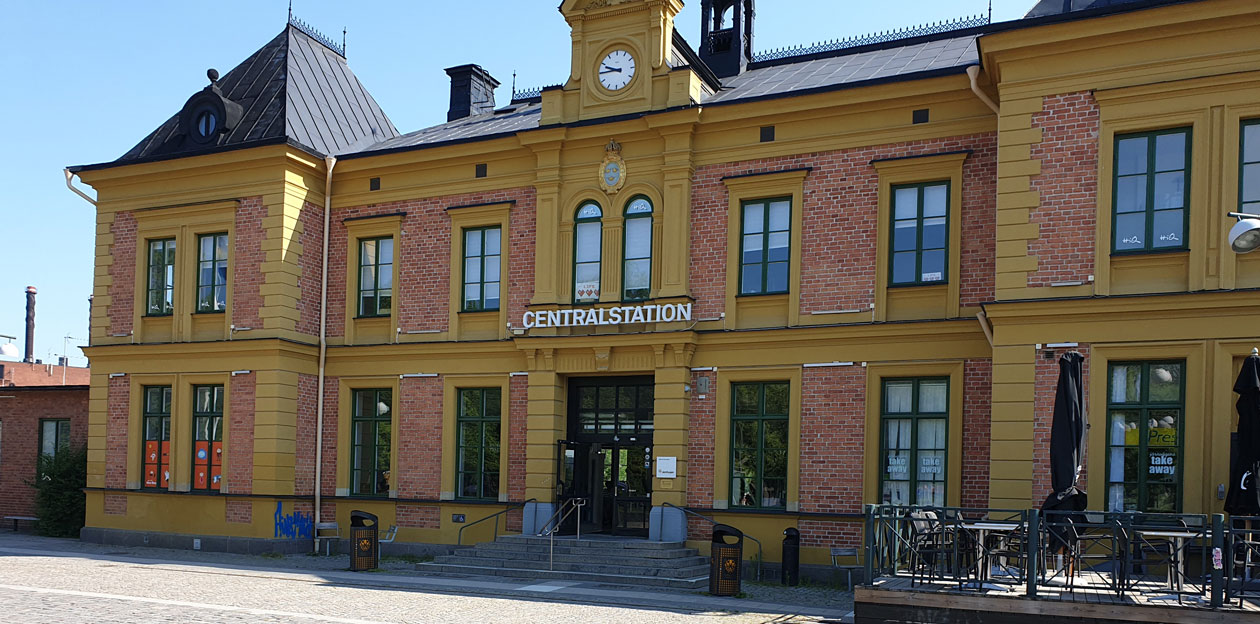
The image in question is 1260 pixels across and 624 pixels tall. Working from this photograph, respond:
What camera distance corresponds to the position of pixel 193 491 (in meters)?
23.1

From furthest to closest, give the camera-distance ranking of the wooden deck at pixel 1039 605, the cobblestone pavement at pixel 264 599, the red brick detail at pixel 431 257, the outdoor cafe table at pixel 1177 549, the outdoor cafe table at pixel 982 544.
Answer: the red brick detail at pixel 431 257, the cobblestone pavement at pixel 264 599, the outdoor cafe table at pixel 982 544, the outdoor cafe table at pixel 1177 549, the wooden deck at pixel 1039 605

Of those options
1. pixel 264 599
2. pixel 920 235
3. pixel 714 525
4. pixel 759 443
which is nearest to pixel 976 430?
pixel 920 235

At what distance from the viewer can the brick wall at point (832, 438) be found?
61.0 feet

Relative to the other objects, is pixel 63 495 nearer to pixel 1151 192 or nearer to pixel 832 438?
pixel 832 438

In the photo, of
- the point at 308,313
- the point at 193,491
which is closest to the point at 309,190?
the point at 308,313

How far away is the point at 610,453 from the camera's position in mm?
21188

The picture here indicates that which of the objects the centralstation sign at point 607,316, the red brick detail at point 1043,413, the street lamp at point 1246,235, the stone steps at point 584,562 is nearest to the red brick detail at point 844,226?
the centralstation sign at point 607,316

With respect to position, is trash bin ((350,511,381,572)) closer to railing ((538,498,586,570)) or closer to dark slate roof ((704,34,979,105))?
railing ((538,498,586,570))

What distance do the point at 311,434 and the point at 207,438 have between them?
2.10m

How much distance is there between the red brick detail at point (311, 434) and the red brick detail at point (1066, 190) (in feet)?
45.4

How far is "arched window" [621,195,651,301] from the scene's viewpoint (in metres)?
20.6

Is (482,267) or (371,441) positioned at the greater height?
(482,267)

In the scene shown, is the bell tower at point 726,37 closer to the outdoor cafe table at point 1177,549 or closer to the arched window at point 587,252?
the arched window at point 587,252

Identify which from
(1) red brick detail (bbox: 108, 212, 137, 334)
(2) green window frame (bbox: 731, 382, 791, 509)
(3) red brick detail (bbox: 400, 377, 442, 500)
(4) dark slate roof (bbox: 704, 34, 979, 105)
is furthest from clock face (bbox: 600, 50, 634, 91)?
(1) red brick detail (bbox: 108, 212, 137, 334)
